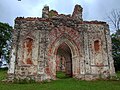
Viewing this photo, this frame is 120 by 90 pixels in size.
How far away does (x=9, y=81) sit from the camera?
577 inches

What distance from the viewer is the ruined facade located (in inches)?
603

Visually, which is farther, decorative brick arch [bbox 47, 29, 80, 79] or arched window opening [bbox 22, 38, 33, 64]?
decorative brick arch [bbox 47, 29, 80, 79]


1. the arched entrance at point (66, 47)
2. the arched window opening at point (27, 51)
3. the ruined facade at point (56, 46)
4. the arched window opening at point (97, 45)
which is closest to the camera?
the ruined facade at point (56, 46)

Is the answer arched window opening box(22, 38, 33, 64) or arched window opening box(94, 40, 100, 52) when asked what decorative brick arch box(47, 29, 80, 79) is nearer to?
arched window opening box(22, 38, 33, 64)

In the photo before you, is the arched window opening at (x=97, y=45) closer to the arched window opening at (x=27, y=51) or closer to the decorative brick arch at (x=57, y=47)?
the decorative brick arch at (x=57, y=47)

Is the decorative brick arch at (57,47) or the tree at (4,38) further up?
the tree at (4,38)

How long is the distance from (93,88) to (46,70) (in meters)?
4.71

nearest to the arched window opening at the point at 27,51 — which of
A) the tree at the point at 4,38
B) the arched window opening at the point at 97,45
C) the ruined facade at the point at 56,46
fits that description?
the ruined facade at the point at 56,46

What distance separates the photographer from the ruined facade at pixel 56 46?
50.2 ft

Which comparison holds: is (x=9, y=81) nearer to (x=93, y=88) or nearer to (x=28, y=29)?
(x=28, y=29)

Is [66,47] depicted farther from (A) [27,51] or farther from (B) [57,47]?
(A) [27,51]

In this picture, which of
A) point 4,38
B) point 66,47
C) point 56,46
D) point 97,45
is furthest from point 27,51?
point 4,38

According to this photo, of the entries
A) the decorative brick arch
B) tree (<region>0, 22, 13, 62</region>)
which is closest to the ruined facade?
the decorative brick arch

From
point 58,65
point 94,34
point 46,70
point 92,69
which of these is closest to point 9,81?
point 46,70
